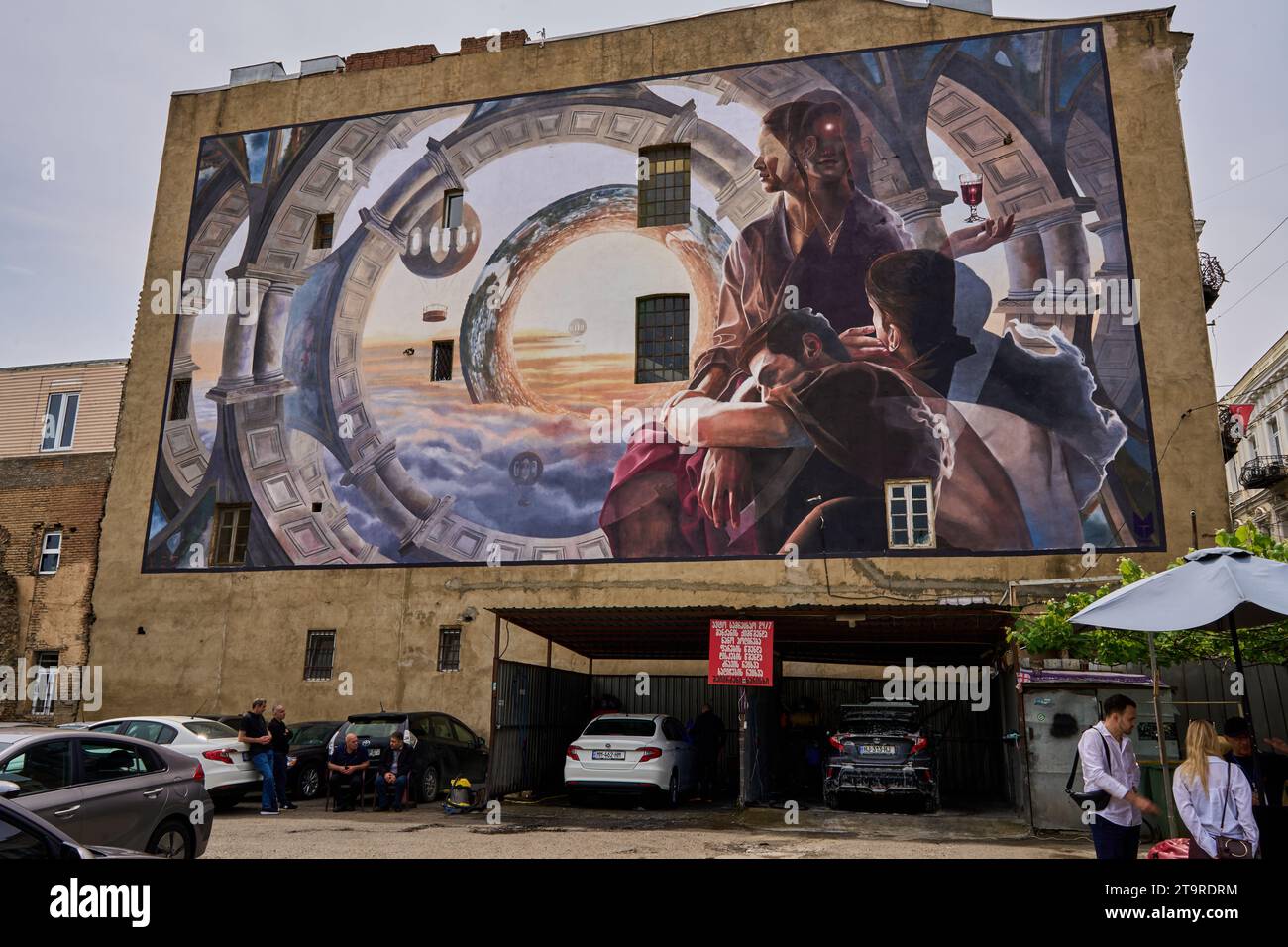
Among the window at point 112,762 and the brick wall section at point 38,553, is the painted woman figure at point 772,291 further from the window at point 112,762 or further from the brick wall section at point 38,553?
the brick wall section at point 38,553

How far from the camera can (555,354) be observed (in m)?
25.3

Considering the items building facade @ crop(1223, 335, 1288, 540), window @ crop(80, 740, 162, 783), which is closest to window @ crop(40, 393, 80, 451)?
window @ crop(80, 740, 162, 783)

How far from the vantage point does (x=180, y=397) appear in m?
28.3

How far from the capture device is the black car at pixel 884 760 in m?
16.4

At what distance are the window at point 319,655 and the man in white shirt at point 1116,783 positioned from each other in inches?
830

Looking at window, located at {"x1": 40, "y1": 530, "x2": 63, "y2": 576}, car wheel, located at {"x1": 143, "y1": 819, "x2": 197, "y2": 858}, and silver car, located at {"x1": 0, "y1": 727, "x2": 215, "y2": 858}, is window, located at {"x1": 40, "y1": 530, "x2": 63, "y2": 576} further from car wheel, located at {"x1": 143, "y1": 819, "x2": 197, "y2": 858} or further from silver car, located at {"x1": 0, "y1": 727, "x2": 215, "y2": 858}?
car wheel, located at {"x1": 143, "y1": 819, "x2": 197, "y2": 858}

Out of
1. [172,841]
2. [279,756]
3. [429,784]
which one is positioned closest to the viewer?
[172,841]

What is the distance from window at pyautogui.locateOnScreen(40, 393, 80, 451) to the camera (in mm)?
30089

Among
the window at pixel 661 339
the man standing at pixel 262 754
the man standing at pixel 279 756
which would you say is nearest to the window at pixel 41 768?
the man standing at pixel 262 754

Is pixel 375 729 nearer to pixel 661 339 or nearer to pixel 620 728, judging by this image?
pixel 620 728

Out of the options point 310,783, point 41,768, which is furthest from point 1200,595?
point 310,783

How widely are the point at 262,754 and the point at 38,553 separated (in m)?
Answer: 16.0

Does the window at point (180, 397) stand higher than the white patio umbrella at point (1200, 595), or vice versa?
the window at point (180, 397)
